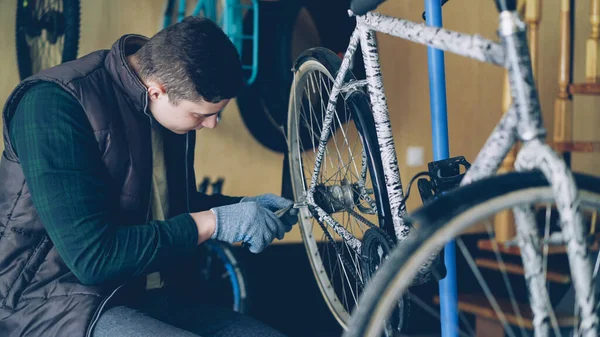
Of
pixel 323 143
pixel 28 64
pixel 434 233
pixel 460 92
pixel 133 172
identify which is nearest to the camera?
pixel 434 233

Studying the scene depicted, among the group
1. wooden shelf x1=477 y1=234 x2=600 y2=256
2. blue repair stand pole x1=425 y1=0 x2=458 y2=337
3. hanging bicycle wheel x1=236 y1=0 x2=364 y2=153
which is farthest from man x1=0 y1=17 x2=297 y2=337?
wooden shelf x1=477 y1=234 x2=600 y2=256

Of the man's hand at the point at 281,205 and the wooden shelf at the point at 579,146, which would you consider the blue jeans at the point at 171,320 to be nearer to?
the man's hand at the point at 281,205

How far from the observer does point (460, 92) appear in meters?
2.69

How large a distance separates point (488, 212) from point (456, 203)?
4 cm

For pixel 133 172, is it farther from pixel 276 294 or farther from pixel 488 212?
pixel 276 294

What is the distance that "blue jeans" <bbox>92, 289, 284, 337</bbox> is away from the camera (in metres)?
1.10

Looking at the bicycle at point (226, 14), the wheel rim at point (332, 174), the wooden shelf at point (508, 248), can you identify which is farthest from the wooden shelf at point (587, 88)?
the bicycle at point (226, 14)

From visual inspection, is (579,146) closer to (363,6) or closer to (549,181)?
(363,6)

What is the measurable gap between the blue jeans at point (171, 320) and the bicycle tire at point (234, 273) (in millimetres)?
646

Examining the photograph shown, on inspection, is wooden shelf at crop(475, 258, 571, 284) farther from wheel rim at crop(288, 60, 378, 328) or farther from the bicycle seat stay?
the bicycle seat stay

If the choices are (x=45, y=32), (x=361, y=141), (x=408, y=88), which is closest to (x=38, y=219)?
(x=361, y=141)

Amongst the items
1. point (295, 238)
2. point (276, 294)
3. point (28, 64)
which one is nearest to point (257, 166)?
point (295, 238)

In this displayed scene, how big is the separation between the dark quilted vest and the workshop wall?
817 millimetres

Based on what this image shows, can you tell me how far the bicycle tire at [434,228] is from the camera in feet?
2.32
